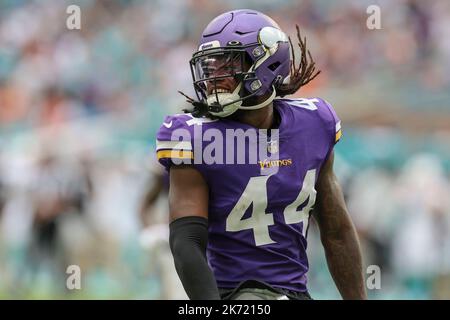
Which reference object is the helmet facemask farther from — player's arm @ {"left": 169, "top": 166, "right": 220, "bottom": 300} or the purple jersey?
player's arm @ {"left": 169, "top": 166, "right": 220, "bottom": 300}

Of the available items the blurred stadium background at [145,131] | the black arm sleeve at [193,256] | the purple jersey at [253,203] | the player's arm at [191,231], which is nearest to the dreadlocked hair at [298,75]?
the purple jersey at [253,203]

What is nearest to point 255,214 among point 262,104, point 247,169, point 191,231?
point 247,169

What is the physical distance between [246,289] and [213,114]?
0.59 meters

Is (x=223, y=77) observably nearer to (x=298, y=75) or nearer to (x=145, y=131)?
(x=298, y=75)

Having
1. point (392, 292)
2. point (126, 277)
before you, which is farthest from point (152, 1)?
point (392, 292)

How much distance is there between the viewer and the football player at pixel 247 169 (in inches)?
128

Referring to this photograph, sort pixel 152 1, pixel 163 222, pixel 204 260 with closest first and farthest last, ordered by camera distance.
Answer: pixel 204 260 < pixel 163 222 < pixel 152 1

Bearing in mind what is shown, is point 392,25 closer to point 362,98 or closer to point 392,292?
point 362,98

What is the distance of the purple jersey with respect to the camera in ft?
10.8

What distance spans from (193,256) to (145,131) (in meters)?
4.33

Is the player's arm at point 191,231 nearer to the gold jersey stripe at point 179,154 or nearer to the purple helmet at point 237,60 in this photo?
the gold jersey stripe at point 179,154

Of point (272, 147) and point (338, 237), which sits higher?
point (272, 147)

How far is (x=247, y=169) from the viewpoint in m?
3.32

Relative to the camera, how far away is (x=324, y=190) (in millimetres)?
3551
